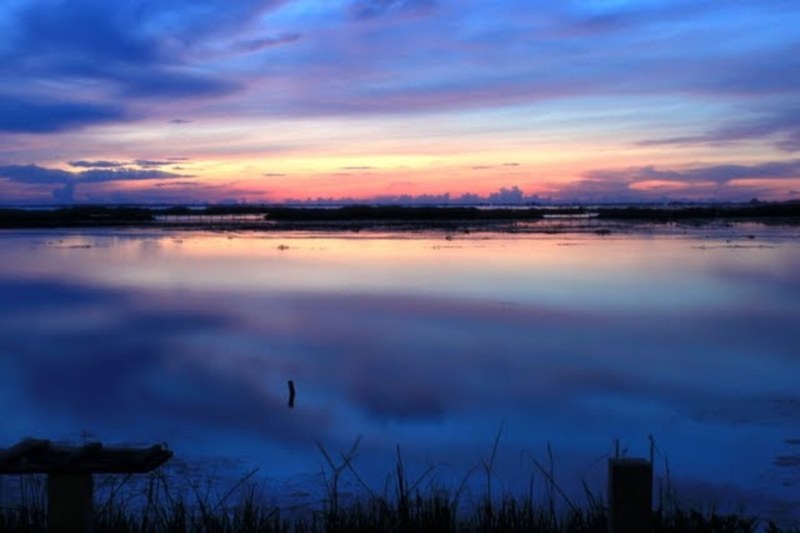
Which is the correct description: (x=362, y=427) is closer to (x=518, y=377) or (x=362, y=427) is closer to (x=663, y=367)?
(x=518, y=377)

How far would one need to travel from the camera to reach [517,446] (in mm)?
6453

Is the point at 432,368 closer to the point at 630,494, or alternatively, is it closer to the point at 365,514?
the point at 365,514

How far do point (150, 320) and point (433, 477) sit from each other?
7774 mm

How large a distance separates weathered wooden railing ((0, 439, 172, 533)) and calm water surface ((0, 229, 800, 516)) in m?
2.78

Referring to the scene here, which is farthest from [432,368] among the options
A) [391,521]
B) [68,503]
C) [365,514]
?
[68,503]

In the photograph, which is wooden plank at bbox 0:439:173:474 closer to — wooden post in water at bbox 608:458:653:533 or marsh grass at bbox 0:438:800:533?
marsh grass at bbox 0:438:800:533

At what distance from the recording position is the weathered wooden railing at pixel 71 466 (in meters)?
3.02

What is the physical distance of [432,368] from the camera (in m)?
9.01

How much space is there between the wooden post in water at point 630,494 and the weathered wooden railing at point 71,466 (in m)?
1.68

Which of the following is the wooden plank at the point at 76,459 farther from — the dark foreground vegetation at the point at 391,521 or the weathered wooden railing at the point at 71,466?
the dark foreground vegetation at the point at 391,521

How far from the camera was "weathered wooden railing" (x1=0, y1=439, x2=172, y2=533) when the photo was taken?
3.02 metres

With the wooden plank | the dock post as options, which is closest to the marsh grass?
the dock post

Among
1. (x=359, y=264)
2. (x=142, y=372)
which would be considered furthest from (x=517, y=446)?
(x=359, y=264)

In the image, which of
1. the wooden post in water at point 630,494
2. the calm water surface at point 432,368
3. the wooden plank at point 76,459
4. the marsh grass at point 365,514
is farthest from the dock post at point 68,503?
the calm water surface at point 432,368
